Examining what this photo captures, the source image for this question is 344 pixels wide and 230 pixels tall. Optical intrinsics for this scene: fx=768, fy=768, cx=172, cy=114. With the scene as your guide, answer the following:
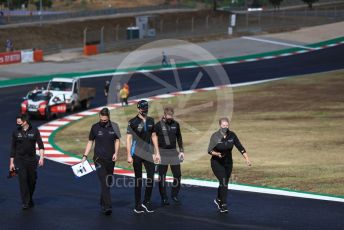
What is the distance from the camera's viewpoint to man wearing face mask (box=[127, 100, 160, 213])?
40.6 ft

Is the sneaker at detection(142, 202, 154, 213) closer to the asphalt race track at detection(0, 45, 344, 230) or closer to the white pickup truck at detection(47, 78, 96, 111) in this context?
the asphalt race track at detection(0, 45, 344, 230)

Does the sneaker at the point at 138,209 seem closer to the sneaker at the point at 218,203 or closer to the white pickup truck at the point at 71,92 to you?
the sneaker at the point at 218,203

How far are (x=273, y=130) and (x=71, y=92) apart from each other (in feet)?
38.4

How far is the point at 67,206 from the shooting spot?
13.2 meters

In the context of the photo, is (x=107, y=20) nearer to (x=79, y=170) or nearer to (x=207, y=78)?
(x=207, y=78)

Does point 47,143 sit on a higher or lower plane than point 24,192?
lower

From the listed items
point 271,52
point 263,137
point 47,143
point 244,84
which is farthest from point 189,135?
point 271,52

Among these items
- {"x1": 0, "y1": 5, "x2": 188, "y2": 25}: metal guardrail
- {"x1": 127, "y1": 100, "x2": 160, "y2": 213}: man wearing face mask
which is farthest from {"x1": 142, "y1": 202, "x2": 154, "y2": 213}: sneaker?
{"x1": 0, "y1": 5, "x2": 188, "y2": 25}: metal guardrail

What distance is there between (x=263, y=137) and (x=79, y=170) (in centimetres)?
1070

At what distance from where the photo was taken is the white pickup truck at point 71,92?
3200 cm

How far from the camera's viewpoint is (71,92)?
107ft

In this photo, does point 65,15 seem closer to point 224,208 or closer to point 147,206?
point 147,206

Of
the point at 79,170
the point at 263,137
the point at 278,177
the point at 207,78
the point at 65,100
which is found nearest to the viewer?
the point at 79,170

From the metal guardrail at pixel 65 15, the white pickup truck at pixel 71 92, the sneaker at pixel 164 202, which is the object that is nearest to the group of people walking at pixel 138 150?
the sneaker at pixel 164 202
